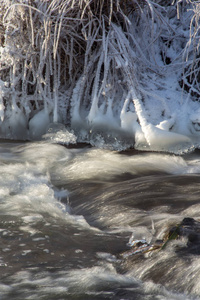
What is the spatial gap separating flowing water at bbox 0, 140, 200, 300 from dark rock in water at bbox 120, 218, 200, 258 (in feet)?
0.12

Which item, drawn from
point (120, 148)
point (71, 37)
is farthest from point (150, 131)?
point (71, 37)

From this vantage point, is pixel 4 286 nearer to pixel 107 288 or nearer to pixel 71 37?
pixel 107 288

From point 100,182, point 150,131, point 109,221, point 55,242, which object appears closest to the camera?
point 55,242

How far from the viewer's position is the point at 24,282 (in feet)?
5.82

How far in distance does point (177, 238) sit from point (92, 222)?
708mm

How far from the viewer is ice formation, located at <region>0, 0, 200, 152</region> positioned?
450cm

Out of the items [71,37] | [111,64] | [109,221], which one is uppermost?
[71,37]

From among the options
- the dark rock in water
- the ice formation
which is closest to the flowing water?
the dark rock in water

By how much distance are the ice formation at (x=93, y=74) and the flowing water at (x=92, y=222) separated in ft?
1.67

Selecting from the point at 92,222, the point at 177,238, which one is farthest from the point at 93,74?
the point at 177,238

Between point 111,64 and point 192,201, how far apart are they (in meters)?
2.71

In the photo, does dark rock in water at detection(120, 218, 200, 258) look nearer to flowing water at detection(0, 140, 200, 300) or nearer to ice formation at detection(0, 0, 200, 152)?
flowing water at detection(0, 140, 200, 300)

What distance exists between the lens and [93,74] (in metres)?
4.93

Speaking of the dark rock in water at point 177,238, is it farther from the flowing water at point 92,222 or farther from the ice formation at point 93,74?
the ice formation at point 93,74
